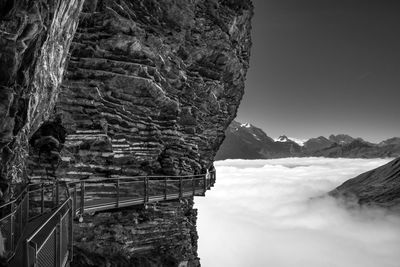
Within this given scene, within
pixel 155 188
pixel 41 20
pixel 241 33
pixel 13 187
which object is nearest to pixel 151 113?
pixel 155 188

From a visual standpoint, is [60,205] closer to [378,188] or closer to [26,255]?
[26,255]

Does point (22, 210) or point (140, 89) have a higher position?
point (140, 89)

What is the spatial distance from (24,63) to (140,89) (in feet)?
41.4

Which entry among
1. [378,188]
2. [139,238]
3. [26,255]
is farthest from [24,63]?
[378,188]

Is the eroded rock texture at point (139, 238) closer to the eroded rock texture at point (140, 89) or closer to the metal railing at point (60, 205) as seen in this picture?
the eroded rock texture at point (140, 89)

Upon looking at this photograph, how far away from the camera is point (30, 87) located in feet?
38.8

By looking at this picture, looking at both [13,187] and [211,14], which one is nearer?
[13,187]

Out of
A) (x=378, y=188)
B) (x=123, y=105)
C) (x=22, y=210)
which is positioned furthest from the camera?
(x=378, y=188)

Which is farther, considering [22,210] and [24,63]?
[24,63]

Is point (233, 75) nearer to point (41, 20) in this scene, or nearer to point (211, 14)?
point (211, 14)

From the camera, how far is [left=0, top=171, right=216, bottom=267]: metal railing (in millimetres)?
5086

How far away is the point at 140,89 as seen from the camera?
2297cm

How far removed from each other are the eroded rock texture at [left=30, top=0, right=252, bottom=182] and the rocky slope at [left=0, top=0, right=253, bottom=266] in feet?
0.24

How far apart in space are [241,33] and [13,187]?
1127 inches
